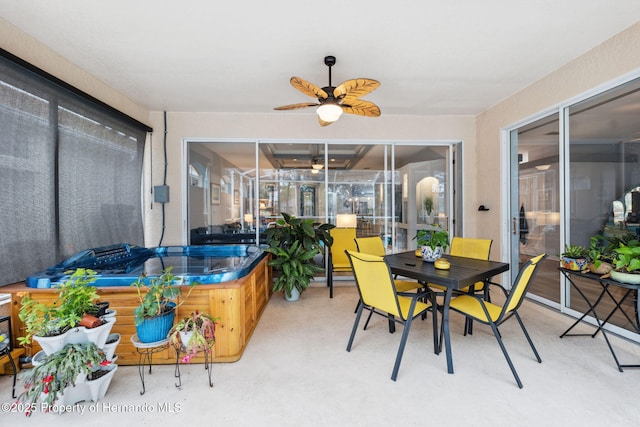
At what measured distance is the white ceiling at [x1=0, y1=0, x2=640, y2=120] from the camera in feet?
6.60

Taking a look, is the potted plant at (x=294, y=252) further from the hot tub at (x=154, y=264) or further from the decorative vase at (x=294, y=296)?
the hot tub at (x=154, y=264)

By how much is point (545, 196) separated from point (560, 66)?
4.49 ft

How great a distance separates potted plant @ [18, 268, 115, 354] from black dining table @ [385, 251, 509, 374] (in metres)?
2.07

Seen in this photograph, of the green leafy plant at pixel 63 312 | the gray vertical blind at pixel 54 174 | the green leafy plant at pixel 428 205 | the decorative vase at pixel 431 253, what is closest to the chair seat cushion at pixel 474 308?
the decorative vase at pixel 431 253

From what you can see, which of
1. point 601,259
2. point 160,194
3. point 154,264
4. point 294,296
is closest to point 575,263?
point 601,259

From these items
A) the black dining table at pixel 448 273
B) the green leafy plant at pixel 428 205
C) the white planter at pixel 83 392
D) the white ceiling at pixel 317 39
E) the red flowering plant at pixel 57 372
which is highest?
the white ceiling at pixel 317 39

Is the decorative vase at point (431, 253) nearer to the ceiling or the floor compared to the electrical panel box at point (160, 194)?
nearer to the floor

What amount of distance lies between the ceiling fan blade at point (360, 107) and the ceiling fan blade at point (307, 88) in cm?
28

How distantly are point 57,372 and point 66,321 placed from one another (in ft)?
0.86

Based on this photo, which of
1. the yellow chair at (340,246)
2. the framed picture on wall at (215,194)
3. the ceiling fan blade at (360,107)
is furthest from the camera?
the framed picture on wall at (215,194)

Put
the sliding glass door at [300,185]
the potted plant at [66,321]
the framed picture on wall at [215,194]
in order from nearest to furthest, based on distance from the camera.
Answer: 1. the potted plant at [66,321]
2. the sliding glass door at [300,185]
3. the framed picture on wall at [215,194]

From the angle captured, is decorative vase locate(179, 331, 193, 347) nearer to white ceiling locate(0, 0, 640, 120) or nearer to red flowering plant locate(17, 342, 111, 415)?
red flowering plant locate(17, 342, 111, 415)

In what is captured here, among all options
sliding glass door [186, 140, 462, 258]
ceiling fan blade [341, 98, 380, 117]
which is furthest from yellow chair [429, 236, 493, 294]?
ceiling fan blade [341, 98, 380, 117]

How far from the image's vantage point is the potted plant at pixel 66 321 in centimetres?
158
